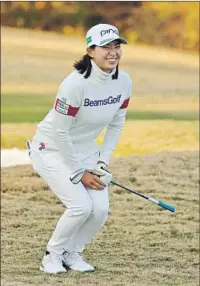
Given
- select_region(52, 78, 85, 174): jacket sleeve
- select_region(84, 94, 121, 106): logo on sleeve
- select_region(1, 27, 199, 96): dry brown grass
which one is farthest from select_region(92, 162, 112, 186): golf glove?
select_region(1, 27, 199, 96): dry brown grass

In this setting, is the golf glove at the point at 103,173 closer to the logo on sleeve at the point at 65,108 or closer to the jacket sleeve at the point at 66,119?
the jacket sleeve at the point at 66,119

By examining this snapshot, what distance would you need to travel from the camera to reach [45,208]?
8.00 meters

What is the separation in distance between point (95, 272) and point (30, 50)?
2395 centimetres

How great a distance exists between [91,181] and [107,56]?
76 cm

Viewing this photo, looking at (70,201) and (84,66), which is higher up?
(84,66)

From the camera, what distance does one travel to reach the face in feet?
16.9

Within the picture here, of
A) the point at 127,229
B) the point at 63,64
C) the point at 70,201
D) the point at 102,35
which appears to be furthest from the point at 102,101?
the point at 63,64

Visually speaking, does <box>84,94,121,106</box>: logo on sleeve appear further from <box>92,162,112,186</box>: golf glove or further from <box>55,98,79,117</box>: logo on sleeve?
<box>92,162,112,186</box>: golf glove

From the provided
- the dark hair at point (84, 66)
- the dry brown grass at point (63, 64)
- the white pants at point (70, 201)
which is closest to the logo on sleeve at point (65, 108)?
the dark hair at point (84, 66)

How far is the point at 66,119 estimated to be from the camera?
5141mm

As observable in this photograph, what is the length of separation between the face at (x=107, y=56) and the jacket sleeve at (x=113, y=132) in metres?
0.34

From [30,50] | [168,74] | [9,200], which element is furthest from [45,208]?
[30,50]

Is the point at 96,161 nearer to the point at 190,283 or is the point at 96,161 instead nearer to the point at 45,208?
the point at 190,283

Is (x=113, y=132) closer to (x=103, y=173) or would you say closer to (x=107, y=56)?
(x=103, y=173)
